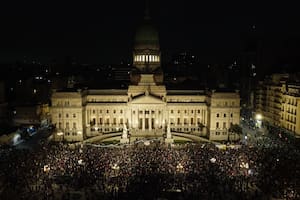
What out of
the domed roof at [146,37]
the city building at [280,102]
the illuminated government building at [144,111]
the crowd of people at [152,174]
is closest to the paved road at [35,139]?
the illuminated government building at [144,111]

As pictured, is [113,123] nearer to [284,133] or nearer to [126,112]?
[126,112]

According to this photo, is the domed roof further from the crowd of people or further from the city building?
the crowd of people

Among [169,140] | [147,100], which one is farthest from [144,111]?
[169,140]

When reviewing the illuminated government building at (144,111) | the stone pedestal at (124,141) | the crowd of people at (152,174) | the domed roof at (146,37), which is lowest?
the stone pedestal at (124,141)

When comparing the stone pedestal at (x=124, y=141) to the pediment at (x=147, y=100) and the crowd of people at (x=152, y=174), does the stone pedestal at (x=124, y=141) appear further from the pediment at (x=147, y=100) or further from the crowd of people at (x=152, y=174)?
the crowd of people at (x=152, y=174)

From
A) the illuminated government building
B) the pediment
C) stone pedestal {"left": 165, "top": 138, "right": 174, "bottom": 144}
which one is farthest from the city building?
the pediment
